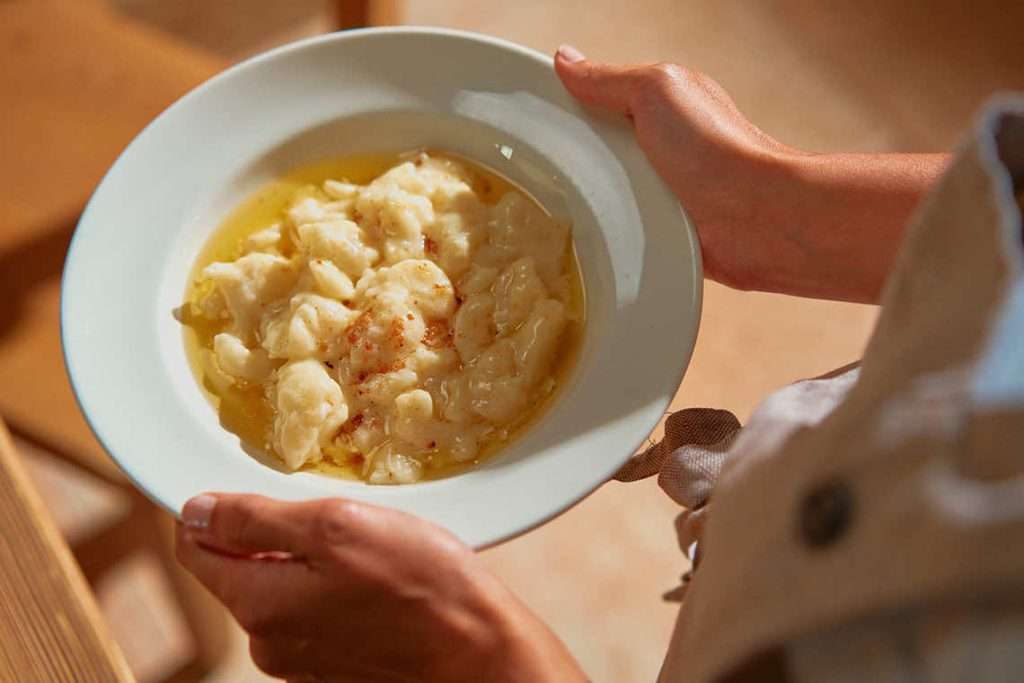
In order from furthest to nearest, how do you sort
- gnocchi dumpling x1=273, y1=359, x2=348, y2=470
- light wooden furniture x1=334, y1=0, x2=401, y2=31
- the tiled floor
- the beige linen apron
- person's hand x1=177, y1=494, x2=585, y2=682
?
the tiled floor → light wooden furniture x1=334, y1=0, x2=401, y2=31 → gnocchi dumpling x1=273, y1=359, x2=348, y2=470 → person's hand x1=177, y1=494, x2=585, y2=682 → the beige linen apron

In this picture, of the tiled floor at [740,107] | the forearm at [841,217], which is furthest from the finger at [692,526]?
the tiled floor at [740,107]

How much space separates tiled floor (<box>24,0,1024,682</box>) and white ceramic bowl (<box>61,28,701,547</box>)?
560 millimetres

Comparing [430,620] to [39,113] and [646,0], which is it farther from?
[646,0]

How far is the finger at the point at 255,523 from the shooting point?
0.66 m

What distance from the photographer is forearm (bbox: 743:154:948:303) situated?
777 millimetres

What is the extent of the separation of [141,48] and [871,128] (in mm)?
1240

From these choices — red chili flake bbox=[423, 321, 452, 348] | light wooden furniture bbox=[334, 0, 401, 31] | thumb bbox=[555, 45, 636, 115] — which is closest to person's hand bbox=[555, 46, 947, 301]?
thumb bbox=[555, 45, 636, 115]

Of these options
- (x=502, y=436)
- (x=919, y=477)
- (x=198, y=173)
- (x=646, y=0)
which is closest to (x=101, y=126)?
(x=198, y=173)

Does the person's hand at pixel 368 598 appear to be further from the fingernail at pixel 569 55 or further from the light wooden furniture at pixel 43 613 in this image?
the fingernail at pixel 569 55

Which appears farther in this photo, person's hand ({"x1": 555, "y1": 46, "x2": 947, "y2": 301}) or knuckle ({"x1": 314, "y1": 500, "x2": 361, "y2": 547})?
person's hand ({"x1": 555, "y1": 46, "x2": 947, "y2": 301})

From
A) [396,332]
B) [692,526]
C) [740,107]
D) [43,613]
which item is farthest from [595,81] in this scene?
[740,107]

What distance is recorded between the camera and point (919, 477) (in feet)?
1.13

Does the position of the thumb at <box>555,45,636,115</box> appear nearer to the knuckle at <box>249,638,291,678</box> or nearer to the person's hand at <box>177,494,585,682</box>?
the person's hand at <box>177,494,585,682</box>

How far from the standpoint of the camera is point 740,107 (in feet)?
5.86
